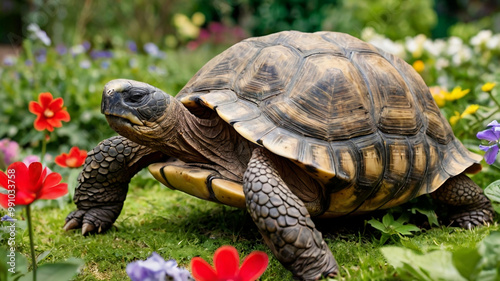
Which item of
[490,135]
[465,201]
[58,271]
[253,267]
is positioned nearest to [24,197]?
[58,271]

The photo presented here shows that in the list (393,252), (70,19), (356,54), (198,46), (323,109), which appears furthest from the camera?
(70,19)

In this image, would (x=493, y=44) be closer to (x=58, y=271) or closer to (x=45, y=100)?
(x=45, y=100)

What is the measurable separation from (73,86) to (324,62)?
3436 mm

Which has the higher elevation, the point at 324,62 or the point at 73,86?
the point at 324,62

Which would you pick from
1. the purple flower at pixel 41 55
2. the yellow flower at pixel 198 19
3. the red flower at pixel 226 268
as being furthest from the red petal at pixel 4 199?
the yellow flower at pixel 198 19

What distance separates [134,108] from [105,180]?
706mm

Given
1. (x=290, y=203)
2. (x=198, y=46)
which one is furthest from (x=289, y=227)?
(x=198, y=46)

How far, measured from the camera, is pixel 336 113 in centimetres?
259

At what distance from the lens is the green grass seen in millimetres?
2369

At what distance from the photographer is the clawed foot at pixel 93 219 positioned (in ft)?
9.72

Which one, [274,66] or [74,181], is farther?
[74,181]

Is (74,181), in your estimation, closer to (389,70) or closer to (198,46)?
(389,70)

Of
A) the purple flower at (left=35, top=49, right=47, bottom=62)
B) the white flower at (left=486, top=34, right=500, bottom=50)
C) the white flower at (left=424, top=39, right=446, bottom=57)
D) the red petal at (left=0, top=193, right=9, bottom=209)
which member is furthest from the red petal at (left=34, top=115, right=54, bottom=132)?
the white flower at (left=486, top=34, right=500, bottom=50)

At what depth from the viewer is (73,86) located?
5.15 m
